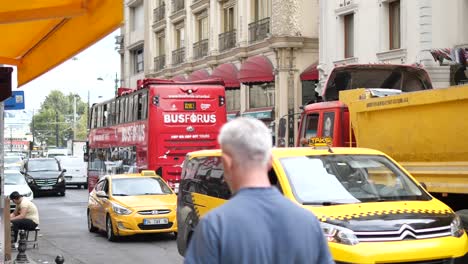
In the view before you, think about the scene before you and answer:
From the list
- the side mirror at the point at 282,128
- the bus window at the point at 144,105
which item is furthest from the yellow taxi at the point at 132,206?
the bus window at the point at 144,105

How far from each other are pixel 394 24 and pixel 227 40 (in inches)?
557

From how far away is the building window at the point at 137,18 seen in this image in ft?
188

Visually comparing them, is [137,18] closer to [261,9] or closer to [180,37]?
[180,37]

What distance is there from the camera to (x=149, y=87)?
22844mm

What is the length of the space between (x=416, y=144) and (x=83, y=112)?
158585 millimetres

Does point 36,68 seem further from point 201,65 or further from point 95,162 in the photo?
point 201,65

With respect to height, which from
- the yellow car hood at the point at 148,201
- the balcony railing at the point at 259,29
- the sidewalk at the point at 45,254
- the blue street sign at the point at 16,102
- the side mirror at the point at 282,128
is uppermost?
the balcony railing at the point at 259,29

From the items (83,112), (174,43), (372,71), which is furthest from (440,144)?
(83,112)

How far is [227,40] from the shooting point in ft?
129

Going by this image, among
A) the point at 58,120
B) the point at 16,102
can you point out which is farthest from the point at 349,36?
the point at 58,120

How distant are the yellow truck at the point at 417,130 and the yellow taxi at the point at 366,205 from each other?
1033 millimetres

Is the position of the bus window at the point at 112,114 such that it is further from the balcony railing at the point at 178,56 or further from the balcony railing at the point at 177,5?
the balcony railing at the point at 177,5

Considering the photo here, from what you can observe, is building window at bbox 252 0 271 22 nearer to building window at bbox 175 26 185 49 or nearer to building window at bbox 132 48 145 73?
building window at bbox 175 26 185 49

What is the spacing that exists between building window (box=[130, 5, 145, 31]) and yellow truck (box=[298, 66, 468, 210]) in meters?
45.6
